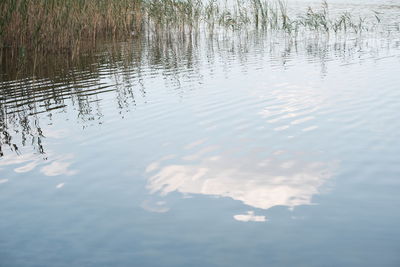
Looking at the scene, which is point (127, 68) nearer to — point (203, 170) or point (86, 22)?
point (86, 22)

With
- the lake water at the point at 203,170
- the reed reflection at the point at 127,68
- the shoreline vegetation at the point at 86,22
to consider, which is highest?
the shoreline vegetation at the point at 86,22

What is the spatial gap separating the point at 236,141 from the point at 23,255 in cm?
287

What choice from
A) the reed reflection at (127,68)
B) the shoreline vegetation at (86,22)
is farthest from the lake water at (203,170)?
the shoreline vegetation at (86,22)

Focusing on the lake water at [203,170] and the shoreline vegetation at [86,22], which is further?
the shoreline vegetation at [86,22]

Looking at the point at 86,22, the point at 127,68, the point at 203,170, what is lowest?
the point at 203,170

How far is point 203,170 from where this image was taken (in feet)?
16.5

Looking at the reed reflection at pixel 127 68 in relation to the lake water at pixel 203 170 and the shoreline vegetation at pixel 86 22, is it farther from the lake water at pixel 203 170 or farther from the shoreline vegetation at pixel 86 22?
the shoreline vegetation at pixel 86 22

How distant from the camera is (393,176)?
4.64 m

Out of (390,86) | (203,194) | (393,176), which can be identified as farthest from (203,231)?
(390,86)

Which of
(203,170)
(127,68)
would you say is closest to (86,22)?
(127,68)

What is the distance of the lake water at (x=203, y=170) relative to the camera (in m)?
3.57

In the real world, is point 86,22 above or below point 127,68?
above

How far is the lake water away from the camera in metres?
3.57

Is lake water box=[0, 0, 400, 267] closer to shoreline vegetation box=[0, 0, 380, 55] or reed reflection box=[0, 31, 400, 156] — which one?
reed reflection box=[0, 31, 400, 156]
